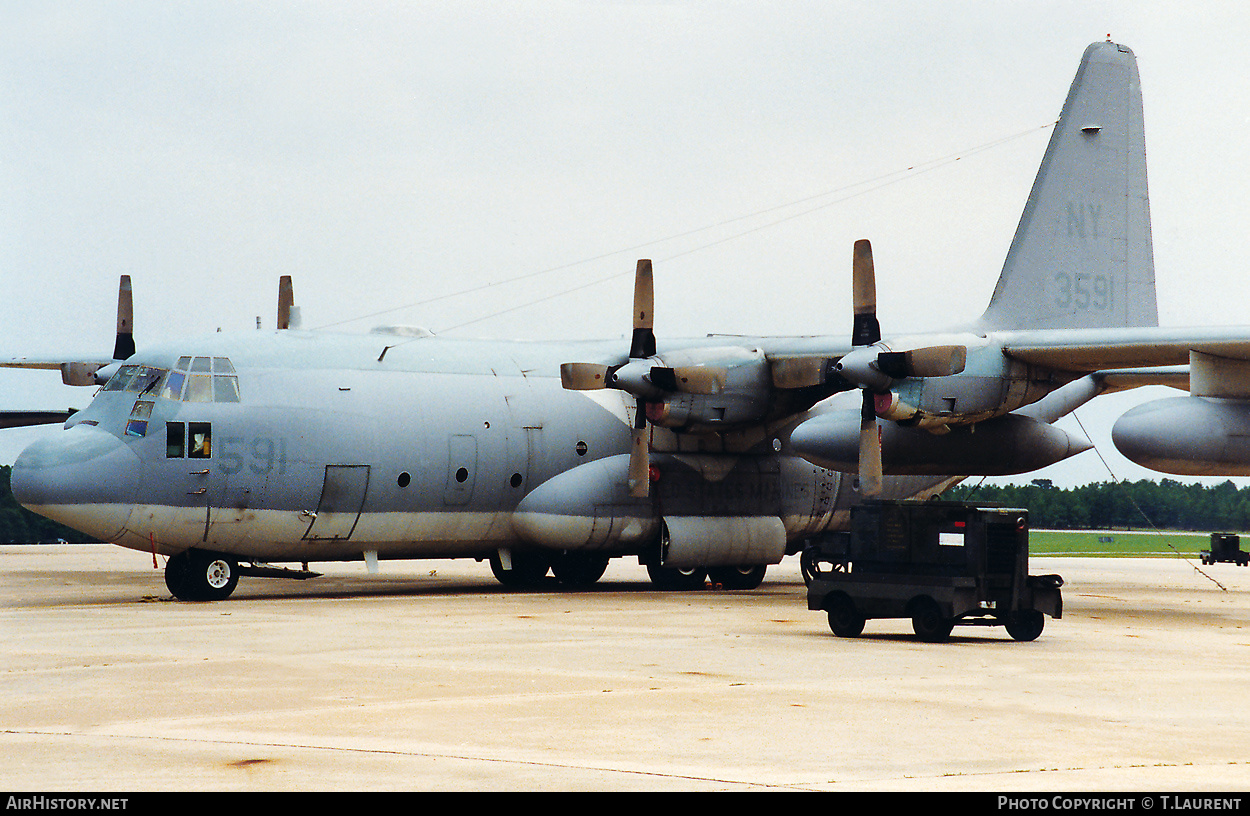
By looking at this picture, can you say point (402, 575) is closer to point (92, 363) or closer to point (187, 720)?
point (92, 363)

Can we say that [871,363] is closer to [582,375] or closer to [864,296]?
[864,296]

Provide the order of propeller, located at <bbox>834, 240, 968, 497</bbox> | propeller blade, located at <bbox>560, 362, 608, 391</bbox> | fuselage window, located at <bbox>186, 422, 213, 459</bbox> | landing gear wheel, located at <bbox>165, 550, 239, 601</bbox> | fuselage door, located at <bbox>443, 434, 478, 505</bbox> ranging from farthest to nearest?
fuselage door, located at <bbox>443, 434, 478, 505</bbox>
propeller blade, located at <bbox>560, 362, 608, 391</bbox>
propeller, located at <bbox>834, 240, 968, 497</bbox>
landing gear wheel, located at <bbox>165, 550, 239, 601</bbox>
fuselage window, located at <bbox>186, 422, 213, 459</bbox>

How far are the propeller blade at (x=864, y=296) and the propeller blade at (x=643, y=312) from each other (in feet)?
11.2

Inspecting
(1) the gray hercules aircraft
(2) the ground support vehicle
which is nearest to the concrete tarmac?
(1) the gray hercules aircraft

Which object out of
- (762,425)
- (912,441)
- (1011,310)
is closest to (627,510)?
(762,425)

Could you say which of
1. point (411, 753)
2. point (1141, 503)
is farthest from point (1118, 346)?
point (1141, 503)

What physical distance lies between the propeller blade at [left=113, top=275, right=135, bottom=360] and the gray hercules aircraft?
0.32ft

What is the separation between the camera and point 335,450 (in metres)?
21.2

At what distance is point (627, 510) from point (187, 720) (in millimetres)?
15297

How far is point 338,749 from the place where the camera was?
8.12 metres

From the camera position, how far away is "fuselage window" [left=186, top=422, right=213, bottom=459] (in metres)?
20.0

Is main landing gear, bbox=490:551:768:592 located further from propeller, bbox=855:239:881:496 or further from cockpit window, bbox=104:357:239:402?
cockpit window, bbox=104:357:239:402

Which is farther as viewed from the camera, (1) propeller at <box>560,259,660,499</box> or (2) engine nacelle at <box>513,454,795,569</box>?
(2) engine nacelle at <box>513,454,795,569</box>

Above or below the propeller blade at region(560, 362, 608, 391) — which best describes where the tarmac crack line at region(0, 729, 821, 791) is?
below
